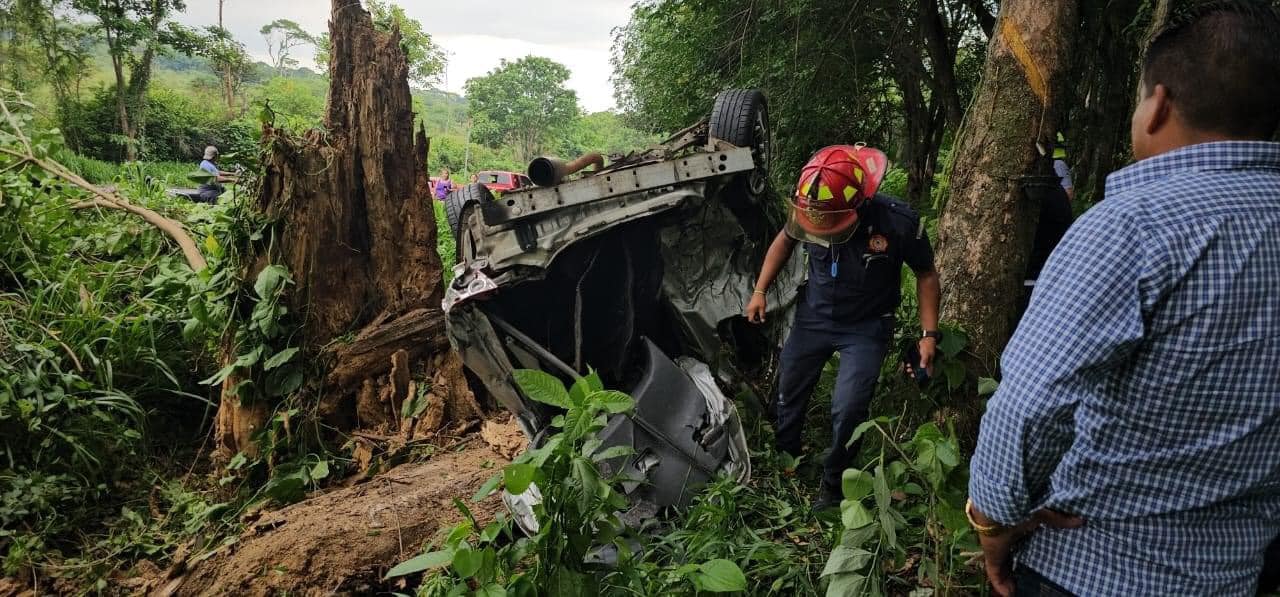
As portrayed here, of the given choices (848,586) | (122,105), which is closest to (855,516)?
(848,586)

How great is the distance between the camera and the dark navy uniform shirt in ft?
9.04

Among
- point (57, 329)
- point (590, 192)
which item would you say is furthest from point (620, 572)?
point (57, 329)

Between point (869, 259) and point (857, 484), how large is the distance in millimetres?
1231

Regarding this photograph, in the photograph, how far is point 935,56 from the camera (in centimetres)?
897

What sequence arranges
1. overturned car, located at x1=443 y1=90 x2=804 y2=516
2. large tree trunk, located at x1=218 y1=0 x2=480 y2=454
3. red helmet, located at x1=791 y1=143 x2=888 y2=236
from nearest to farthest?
1. red helmet, located at x1=791 y1=143 x2=888 y2=236
2. overturned car, located at x1=443 y1=90 x2=804 y2=516
3. large tree trunk, located at x1=218 y1=0 x2=480 y2=454

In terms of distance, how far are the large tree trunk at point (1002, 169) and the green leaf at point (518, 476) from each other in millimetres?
2063

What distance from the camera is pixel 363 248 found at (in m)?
4.02

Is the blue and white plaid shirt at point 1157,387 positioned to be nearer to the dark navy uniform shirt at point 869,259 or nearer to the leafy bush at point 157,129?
the dark navy uniform shirt at point 869,259

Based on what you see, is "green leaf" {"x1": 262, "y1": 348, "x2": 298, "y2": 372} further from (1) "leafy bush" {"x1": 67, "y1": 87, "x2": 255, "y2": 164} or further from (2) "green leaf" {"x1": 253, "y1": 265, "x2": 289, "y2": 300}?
(1) "leafy bush" {"x1": 67, "y1": 87, "x2": 255, "y2": 164}

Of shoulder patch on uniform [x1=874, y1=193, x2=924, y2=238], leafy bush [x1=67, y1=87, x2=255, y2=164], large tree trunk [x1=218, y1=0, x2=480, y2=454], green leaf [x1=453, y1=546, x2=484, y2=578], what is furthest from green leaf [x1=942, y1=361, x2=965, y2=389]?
leafy bush [x1=67, y1=87, x2=255, y2=164]

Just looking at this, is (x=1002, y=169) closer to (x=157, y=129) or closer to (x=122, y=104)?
(x=122, y=104)

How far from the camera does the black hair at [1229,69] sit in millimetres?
962

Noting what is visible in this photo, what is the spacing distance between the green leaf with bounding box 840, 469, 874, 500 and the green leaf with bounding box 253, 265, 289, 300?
318 cm

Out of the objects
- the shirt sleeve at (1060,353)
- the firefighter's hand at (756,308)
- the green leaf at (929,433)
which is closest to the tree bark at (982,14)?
the firefighter's hand at (756,308)
